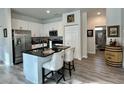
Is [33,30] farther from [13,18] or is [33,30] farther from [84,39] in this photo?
[84,39]

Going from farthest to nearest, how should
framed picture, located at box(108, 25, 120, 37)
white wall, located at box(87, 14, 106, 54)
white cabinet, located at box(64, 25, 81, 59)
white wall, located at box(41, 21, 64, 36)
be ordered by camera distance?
1. white wall, located at box(87, 14, 106, 54)
2. white wall, located at box(41, 21, 64, 36)
3. white cabinet, located at box(64, 25, 81, 59)
4. framed picture, located at box(108, 25, 120, 37)

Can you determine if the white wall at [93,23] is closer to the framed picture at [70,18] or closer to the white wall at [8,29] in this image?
the framed picture at [70,18]

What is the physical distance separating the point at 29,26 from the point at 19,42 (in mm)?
1884

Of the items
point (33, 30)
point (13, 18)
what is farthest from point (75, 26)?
point (13, 18)

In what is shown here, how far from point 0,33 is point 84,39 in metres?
4.60

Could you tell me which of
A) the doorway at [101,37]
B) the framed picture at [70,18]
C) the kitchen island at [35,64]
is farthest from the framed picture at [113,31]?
the doorway at [101,37]

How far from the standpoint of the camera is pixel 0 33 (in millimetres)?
5781

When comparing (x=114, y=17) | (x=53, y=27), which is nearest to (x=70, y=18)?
(x=53, y=27)

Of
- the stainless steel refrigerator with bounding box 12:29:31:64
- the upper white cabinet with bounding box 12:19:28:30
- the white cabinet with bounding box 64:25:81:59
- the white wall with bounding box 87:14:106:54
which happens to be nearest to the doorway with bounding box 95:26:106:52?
the white wall with bounding box 87:14:106:54

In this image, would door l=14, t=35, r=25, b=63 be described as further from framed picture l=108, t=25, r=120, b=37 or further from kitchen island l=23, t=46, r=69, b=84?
framed picture l=108, t=25, r=120, b=37

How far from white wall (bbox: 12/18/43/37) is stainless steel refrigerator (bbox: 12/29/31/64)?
81cm

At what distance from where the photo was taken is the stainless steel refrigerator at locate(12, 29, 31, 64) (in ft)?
17.0
